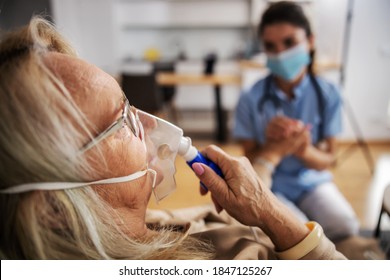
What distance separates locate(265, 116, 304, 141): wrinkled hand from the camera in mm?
845

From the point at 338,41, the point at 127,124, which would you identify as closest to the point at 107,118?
the point at 127,124

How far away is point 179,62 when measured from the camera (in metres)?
2.47

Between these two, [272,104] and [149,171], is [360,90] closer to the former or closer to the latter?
[272,104]

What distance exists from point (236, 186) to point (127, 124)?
0.23 meters

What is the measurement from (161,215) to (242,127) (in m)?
0.48

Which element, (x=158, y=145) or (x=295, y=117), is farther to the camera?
(x=295, y=117)

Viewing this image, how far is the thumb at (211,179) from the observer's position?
551mm

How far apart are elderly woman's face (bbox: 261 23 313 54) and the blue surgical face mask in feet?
0.06

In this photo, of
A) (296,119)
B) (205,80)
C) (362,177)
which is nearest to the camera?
(296,119)

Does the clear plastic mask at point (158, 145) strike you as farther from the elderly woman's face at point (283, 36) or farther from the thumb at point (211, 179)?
the elderly woman's face at point (283, 36)

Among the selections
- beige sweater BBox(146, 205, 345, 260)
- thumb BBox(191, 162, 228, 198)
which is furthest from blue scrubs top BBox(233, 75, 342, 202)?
thumb BBox(191, 162, 228, 198)

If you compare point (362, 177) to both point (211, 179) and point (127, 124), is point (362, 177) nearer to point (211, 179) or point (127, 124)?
point (211, 179)

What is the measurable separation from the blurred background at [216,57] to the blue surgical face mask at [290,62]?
0.34 ft

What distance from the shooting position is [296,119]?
0.96 metres
